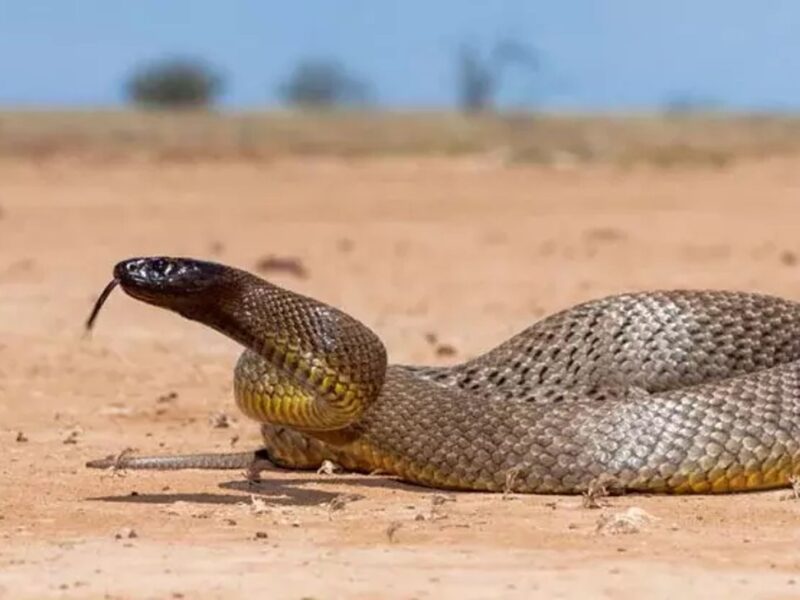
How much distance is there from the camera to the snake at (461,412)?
8211 mm

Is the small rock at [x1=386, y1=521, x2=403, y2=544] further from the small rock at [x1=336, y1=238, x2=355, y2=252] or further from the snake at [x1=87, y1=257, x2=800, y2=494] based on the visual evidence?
the small rock at [x1=336, y1=238, x2=355, y2=252]

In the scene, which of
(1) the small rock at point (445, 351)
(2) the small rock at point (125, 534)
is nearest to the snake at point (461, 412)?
(2) the small rock at point (125, 534)

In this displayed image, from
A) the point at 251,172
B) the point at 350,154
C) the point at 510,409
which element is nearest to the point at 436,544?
the point at 510,409

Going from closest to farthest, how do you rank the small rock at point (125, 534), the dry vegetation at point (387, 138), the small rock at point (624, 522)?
the small rock at point (125, 534) < the small rock at point (624, 522) < the dry vegetation at point (387, 138)

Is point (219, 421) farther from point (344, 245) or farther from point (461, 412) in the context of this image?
point (344, 245)

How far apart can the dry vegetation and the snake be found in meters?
28.0

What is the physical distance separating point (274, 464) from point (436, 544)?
97.9 inches

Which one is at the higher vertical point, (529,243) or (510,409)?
(510,409)

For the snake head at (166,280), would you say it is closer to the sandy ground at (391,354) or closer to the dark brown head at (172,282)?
the dark brown head at (172,282)

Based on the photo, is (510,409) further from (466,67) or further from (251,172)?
(466,67)

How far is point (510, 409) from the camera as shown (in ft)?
29.3

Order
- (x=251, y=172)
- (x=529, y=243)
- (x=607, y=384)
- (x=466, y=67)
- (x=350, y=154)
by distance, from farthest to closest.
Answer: (x=466, y=67) < (x=350, y=154) < (x=251, y=172) < (x=529, y=243) < (x=607, y=384)

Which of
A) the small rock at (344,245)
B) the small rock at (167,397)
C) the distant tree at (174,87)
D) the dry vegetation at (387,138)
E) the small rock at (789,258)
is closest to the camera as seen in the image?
the small rock at (167,397)

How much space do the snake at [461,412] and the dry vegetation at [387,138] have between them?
2804cm
